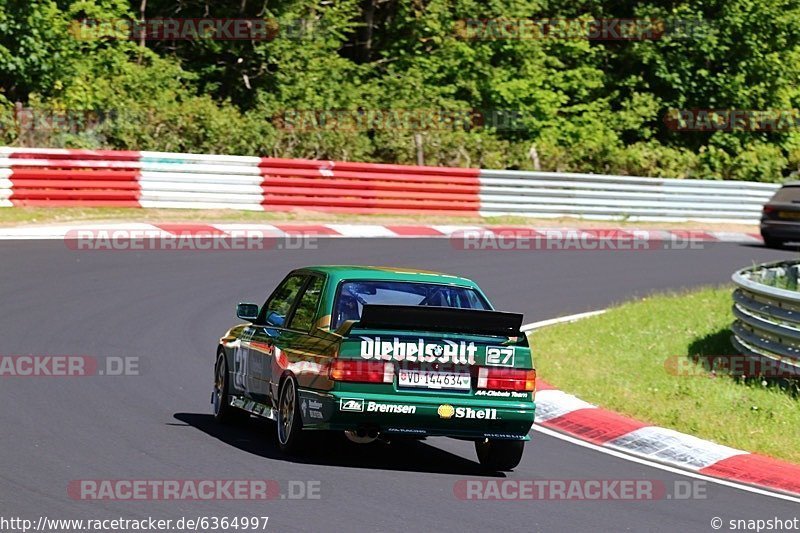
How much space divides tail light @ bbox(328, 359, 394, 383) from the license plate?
117 millimetres

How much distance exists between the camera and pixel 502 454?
9.55 m

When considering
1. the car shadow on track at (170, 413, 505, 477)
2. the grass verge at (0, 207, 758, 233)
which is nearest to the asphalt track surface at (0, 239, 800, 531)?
the car shadow on track at (170, 413, 505, 477)

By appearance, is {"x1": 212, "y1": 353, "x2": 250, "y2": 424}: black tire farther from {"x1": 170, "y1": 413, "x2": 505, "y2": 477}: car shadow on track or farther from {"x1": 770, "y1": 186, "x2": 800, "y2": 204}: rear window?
{"x1": 770, "y1": 186, "x2": 800, "y2": 204}: rear window

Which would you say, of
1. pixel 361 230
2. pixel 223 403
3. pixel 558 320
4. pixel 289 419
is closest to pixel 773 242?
pixel 361 230

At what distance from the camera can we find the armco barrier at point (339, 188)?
2345cm

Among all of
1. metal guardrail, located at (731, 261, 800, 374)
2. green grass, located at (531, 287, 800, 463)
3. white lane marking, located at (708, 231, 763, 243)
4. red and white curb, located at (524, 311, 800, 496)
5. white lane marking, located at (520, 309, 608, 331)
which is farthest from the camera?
white lane marking, located at (708, 231, 763, 243)

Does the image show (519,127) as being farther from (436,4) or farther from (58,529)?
(58,529)

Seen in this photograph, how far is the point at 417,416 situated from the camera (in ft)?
29.6

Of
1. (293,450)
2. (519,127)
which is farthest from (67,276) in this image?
(519,127)

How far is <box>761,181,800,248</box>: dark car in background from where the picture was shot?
89.0 ft

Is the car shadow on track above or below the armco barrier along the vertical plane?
below

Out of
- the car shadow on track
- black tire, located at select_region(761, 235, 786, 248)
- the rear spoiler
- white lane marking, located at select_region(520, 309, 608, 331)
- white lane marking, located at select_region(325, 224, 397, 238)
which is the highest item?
the rear spoiler

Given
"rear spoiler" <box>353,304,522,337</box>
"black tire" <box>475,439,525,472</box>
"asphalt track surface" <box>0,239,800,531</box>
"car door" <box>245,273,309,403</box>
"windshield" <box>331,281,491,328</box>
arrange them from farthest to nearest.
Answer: "car door" <box>245,273,309,403</box> < "windshield" <box>331,281,491,328</box> < "black tire" <box>475,439,525,472</box> < "rear spoiler" <box>353,304,522,337</box> < "asphalt track surface" <box>0,239,800,531</box>

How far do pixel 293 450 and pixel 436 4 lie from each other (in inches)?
1142
